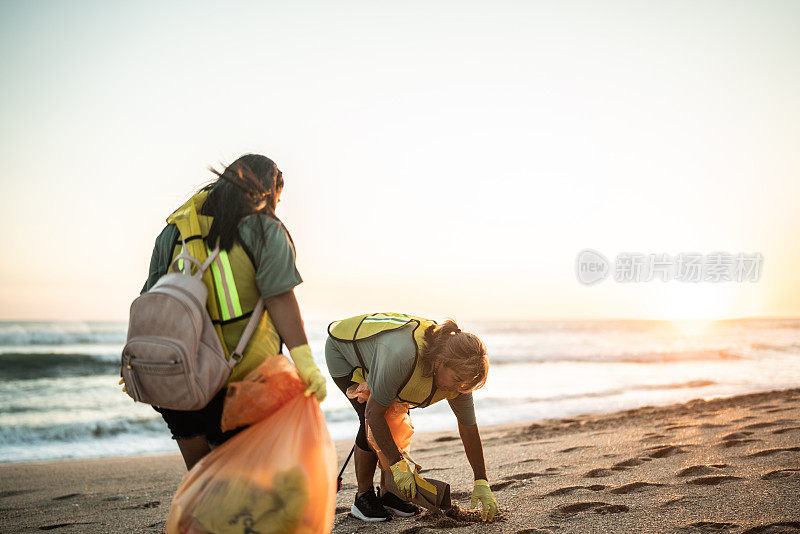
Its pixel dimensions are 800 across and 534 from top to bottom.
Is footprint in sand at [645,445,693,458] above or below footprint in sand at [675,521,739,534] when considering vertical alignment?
below

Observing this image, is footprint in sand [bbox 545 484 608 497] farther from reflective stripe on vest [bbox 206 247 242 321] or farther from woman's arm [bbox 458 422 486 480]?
reflective stripe on vest [bbox 206 247 242 321]

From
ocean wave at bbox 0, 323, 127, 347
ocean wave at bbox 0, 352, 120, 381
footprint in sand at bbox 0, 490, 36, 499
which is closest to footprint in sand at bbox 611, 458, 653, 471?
footprint in sand at bbox 0, 490, 36, 499

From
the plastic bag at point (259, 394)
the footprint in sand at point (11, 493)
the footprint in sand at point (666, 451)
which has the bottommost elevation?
the footprint in sand at point (11, 493)

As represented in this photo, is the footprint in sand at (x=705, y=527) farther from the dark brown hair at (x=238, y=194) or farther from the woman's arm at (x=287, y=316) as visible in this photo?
the dark brown hair at (x=238, y=194)

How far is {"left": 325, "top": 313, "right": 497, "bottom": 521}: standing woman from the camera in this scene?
8.18 ft

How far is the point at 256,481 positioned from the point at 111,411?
6824mm

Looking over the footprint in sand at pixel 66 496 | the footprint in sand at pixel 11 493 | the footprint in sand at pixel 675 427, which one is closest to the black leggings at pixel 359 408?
the footprint in sand at pixel 66 496

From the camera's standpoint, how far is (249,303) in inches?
69.7

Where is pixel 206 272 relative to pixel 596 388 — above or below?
above

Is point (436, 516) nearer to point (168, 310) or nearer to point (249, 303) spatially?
point (249, 303)

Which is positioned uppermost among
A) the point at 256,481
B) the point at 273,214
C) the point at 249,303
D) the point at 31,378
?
the point at 273,214

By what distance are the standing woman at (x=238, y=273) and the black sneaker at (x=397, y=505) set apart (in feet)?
4.56

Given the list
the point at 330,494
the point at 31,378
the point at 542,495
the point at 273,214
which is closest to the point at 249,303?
the point at 273,214

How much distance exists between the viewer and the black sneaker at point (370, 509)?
2.88 metres
